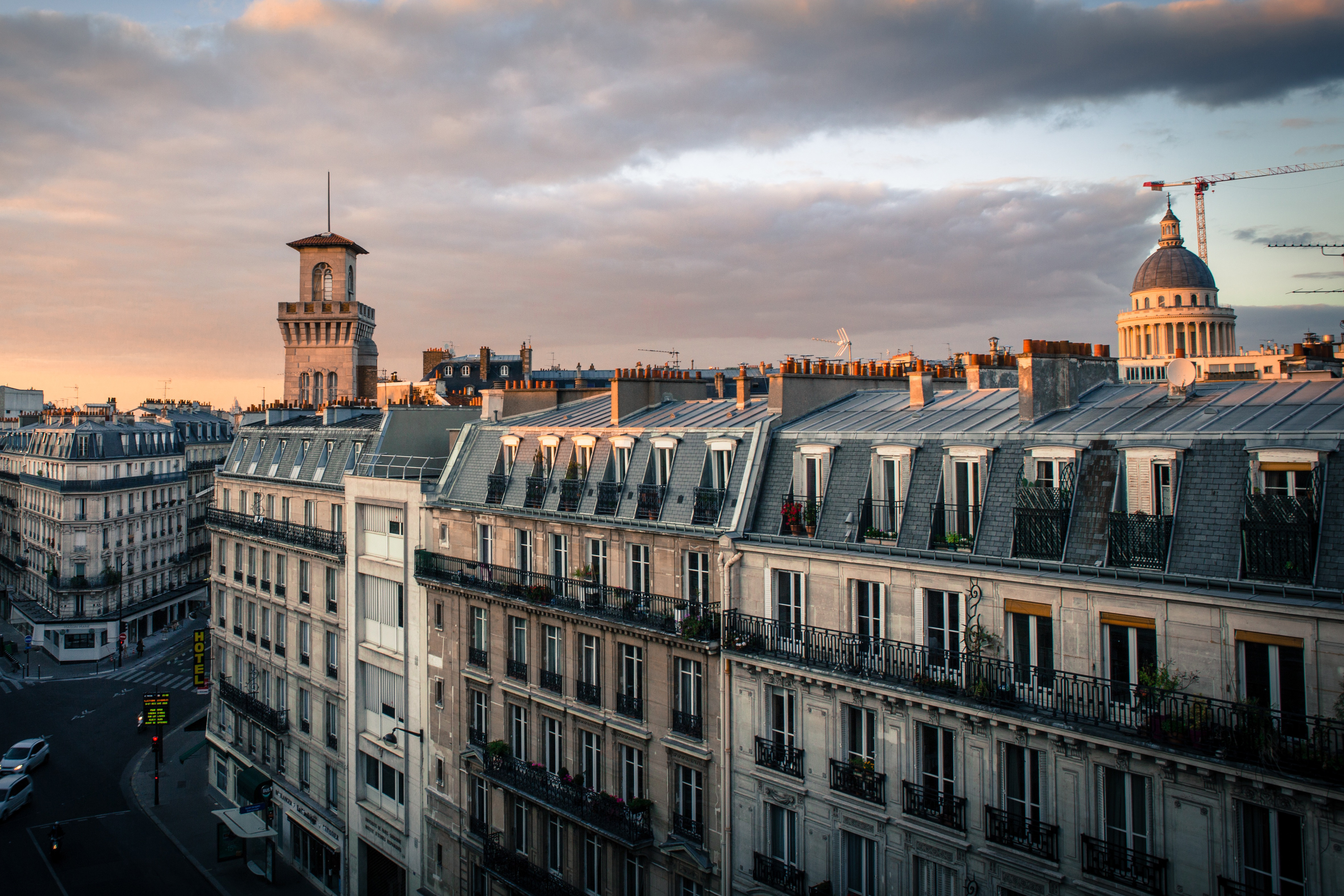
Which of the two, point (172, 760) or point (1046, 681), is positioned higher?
point (1046, 681)

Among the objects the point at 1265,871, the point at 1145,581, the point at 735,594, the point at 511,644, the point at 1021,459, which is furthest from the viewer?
the point at 511,644

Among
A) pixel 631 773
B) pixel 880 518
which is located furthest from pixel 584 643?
pixel 880 518

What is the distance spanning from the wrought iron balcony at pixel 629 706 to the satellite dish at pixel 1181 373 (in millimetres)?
15061

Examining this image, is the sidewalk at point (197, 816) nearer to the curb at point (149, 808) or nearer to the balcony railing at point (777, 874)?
the curb at point (149, 808)

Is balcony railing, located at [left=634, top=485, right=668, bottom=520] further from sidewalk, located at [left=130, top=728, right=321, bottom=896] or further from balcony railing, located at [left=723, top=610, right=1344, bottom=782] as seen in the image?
sidewalk, located at [left=130, top=728, right=321, bottom=896]

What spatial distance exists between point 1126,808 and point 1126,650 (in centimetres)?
273

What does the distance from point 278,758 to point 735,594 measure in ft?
96.5

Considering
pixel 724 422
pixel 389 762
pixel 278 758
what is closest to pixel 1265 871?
pixel 724 422

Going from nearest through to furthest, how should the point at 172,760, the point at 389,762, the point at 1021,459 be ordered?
the point at 1021,459, the point at 389,762, the point at 172,760

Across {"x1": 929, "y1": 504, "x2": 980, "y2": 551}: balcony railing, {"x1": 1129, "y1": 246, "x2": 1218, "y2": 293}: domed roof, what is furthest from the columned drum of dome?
{"x1": 929, "y1": 504, "x2": 980, "y2": 551}: balcony railing

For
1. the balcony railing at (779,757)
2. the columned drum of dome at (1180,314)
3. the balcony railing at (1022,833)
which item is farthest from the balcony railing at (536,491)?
the columned drum of dome at (1180,314)

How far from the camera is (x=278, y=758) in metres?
42.5

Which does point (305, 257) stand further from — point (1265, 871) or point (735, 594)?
point (1265, 871)

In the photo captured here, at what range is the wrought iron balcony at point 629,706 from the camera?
25250mm
